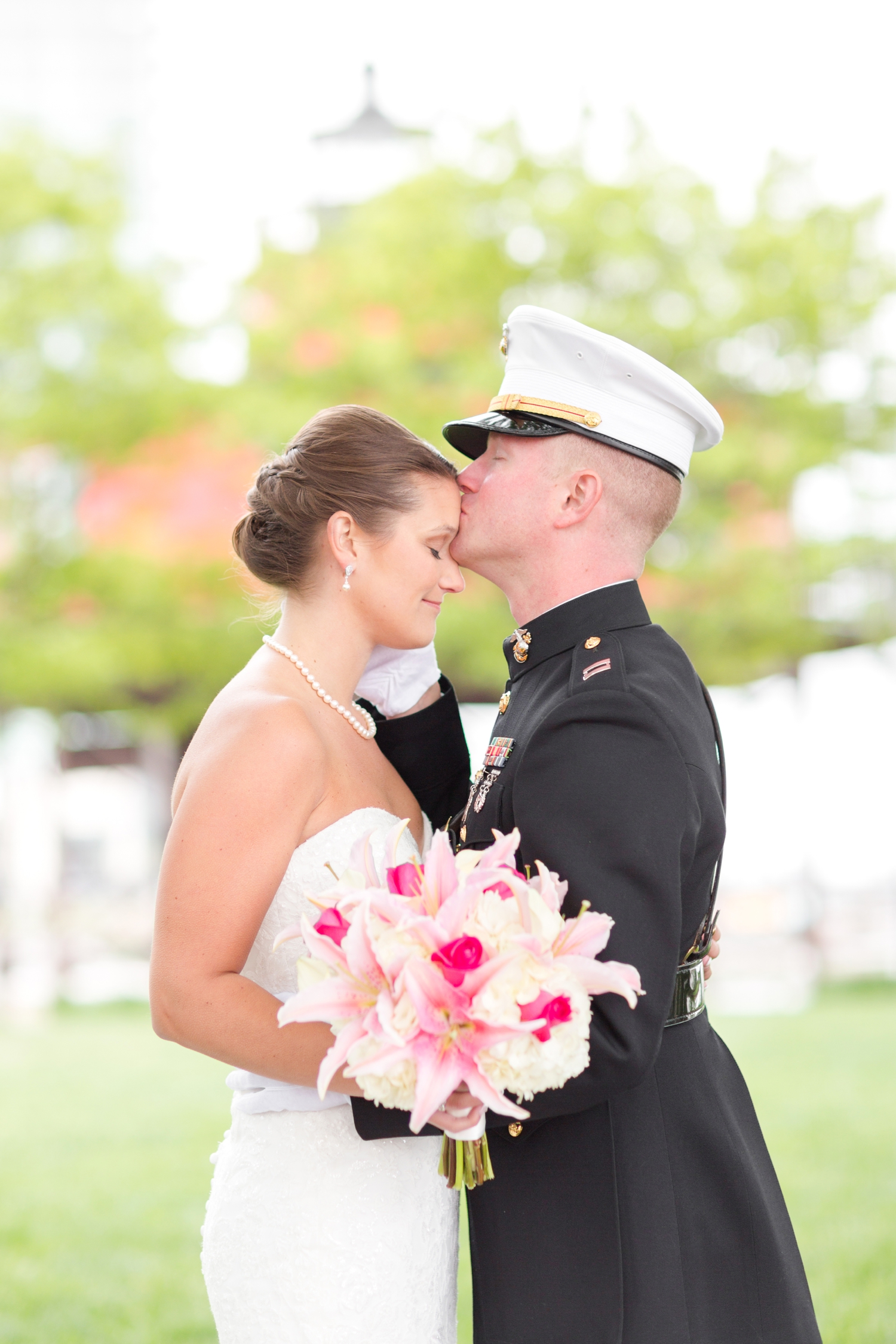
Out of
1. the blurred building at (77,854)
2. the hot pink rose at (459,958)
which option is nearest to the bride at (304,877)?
the hot pink rose at (459,958)

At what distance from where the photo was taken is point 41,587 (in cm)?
1223

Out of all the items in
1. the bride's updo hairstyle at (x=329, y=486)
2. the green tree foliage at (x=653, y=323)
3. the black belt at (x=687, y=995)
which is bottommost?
the black belt at (x=687, y=995)

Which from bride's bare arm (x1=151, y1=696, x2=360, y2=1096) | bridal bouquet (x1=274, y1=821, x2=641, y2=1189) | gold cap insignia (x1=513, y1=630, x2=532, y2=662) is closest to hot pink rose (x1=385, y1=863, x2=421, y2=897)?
bridal bouquet (x1=274, y1=821, x2=641, y2=1189)

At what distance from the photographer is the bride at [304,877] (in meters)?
2.31

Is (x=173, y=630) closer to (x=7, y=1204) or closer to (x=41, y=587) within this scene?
(x=41, y=587)

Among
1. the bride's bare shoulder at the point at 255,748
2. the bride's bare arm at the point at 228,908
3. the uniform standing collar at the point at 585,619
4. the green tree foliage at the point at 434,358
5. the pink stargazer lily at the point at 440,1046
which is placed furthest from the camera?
the green tree foliage at the point at 434,358

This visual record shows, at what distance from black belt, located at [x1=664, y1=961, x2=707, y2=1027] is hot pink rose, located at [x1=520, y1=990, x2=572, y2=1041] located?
2.25 ft

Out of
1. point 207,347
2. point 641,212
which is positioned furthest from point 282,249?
point 641,212

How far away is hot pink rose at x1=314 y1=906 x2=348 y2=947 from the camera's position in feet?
5.95

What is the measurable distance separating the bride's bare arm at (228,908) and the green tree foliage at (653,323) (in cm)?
969

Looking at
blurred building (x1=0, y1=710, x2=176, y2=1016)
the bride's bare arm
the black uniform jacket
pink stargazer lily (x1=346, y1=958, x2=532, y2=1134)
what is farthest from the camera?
blurred building (x1=0, y1=710, x2=176, y2=1016)

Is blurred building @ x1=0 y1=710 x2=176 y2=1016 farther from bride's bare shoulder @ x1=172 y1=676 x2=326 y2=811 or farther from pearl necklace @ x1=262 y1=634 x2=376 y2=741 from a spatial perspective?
bride's bare shoulder @ x1=172 y1=676 x2=326 y2=811

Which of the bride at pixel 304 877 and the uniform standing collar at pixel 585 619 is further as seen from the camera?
the uniform standing collar at pixel 585 619

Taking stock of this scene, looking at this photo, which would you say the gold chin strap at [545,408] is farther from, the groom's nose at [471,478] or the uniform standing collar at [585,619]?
the uniform standing collar at [585,619]
